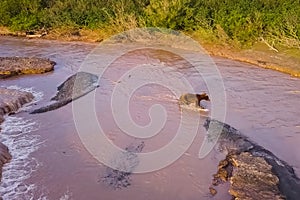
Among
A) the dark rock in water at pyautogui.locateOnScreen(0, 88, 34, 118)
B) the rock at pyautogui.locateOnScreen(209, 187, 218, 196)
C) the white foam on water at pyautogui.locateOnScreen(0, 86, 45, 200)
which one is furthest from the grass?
the white foam on water at pyautogui.locateOnScreen(0, 86, 45, 200)

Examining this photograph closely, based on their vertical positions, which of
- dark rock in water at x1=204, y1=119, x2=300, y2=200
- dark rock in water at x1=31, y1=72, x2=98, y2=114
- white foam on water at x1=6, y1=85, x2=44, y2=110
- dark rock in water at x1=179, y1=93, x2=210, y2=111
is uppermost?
dark rock in water at x1=204, y1=119, x2=300, y2=200

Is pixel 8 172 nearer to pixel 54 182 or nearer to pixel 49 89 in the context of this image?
pixel 54 182

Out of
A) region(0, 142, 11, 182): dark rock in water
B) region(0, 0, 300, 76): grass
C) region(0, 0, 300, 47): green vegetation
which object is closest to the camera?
region(0, 142, 11, 182): dark rock in water

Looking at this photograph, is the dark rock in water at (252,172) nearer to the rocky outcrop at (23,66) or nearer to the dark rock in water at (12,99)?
the dark rock in water at (12,99)

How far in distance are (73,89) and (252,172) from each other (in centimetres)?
788

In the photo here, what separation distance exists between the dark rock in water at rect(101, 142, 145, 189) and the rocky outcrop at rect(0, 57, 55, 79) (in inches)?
344

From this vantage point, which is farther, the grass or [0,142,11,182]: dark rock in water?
the grass

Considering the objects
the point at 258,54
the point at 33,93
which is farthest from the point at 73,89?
→ the point at 258,54

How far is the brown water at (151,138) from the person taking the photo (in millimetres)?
8812

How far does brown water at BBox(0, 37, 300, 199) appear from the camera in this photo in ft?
28.9

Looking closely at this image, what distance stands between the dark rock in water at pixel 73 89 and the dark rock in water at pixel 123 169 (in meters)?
3.82

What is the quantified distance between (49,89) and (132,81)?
3.13 meters

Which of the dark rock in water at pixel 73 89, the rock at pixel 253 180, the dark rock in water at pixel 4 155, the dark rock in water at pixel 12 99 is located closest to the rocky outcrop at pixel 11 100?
the dark rock in water at pixel 12 99

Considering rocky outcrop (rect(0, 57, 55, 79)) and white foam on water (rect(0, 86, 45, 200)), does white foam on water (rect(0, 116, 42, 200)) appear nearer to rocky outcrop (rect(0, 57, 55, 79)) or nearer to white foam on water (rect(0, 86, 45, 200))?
white foam on water (rect(0, 86, 45, 200))
